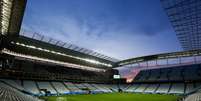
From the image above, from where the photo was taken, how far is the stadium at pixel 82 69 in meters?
21.2

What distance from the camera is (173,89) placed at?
52719mm

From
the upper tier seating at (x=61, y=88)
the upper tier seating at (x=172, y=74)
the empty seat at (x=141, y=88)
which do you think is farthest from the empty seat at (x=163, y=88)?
the upper tier seating at (x=61, y=88)

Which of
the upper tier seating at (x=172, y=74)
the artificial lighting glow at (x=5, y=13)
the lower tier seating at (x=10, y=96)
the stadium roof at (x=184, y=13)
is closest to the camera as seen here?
the stadium roof at (x=184, y=13)

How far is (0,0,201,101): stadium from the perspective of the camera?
2122 centimetres

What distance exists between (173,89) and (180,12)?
45168mm

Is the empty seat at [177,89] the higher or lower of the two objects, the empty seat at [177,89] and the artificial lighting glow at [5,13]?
the lower

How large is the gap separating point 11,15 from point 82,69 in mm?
44787

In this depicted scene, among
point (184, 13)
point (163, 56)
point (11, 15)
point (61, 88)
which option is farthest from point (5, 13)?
point (163, 56)

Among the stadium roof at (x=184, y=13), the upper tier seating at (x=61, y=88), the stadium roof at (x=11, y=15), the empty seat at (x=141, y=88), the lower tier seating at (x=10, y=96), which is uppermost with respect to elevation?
the stadium roof at (x=11, y=15)

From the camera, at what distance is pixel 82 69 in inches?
2586

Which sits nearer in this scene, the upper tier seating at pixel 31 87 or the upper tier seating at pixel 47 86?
the upper tier seating at pixel 31 87

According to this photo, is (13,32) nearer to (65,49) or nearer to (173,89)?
(65,49)

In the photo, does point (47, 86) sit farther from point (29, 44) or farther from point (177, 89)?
Result: point (177, 89)

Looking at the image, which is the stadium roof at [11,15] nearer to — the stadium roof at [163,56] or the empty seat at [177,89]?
the stadium roof at [163,56]
